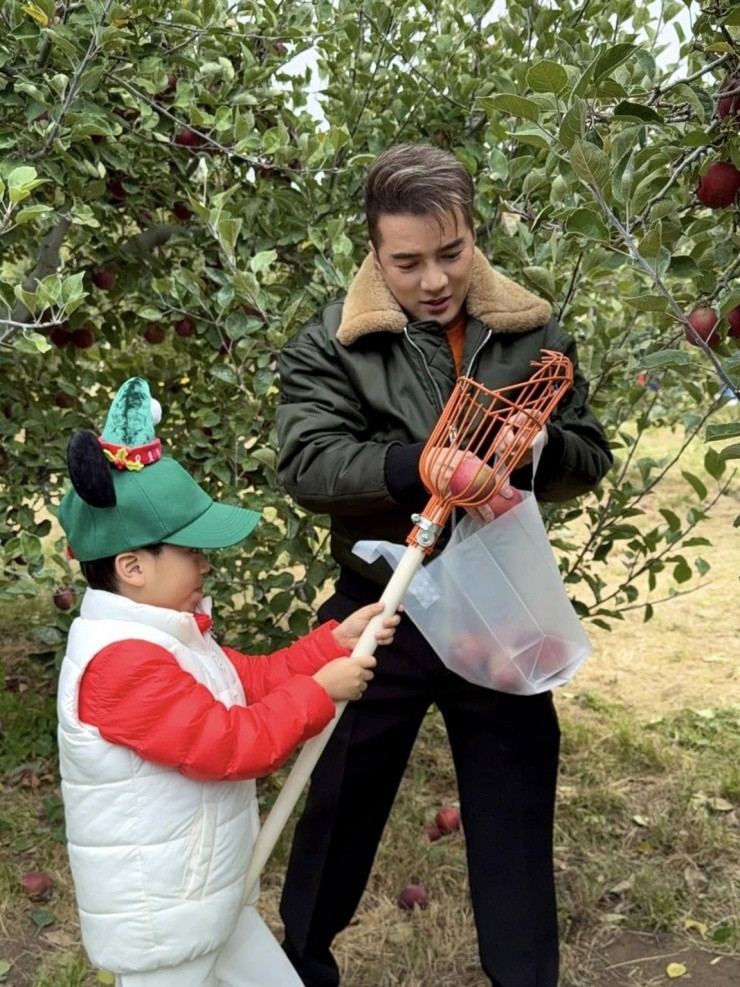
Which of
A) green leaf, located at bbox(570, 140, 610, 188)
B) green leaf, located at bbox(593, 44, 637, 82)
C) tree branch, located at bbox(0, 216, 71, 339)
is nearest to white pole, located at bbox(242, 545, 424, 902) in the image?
green leaf, located at bbox(570, 140, 610, 188)

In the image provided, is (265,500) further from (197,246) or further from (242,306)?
(197,246)

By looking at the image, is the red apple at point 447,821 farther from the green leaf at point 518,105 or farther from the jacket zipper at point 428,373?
the green leaf at point 518,105

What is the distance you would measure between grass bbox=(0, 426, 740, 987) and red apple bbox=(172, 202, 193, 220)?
1401 millimetres

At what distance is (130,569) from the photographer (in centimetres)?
175

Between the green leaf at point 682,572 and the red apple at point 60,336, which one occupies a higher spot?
the green leaf at point 682,572

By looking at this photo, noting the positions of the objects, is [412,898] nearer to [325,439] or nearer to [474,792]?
[474,792]

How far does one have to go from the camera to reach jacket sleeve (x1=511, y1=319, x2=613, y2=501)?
1.89m

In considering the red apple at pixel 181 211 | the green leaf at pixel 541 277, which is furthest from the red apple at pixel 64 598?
the green leaf at pixel 541 277

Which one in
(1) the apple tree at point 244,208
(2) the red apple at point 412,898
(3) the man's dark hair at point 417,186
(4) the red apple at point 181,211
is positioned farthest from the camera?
(4) the red apple at point 181,211

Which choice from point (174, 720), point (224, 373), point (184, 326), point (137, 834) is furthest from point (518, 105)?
point (184, 326)

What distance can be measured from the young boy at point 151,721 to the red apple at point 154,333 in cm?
170

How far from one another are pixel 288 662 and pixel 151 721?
1.16 ft

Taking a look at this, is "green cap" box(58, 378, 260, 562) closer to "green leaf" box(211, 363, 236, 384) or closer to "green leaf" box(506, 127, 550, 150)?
"green leaf" box(506, 127, 550, 150)

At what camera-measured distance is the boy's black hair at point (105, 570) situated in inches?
69.1
